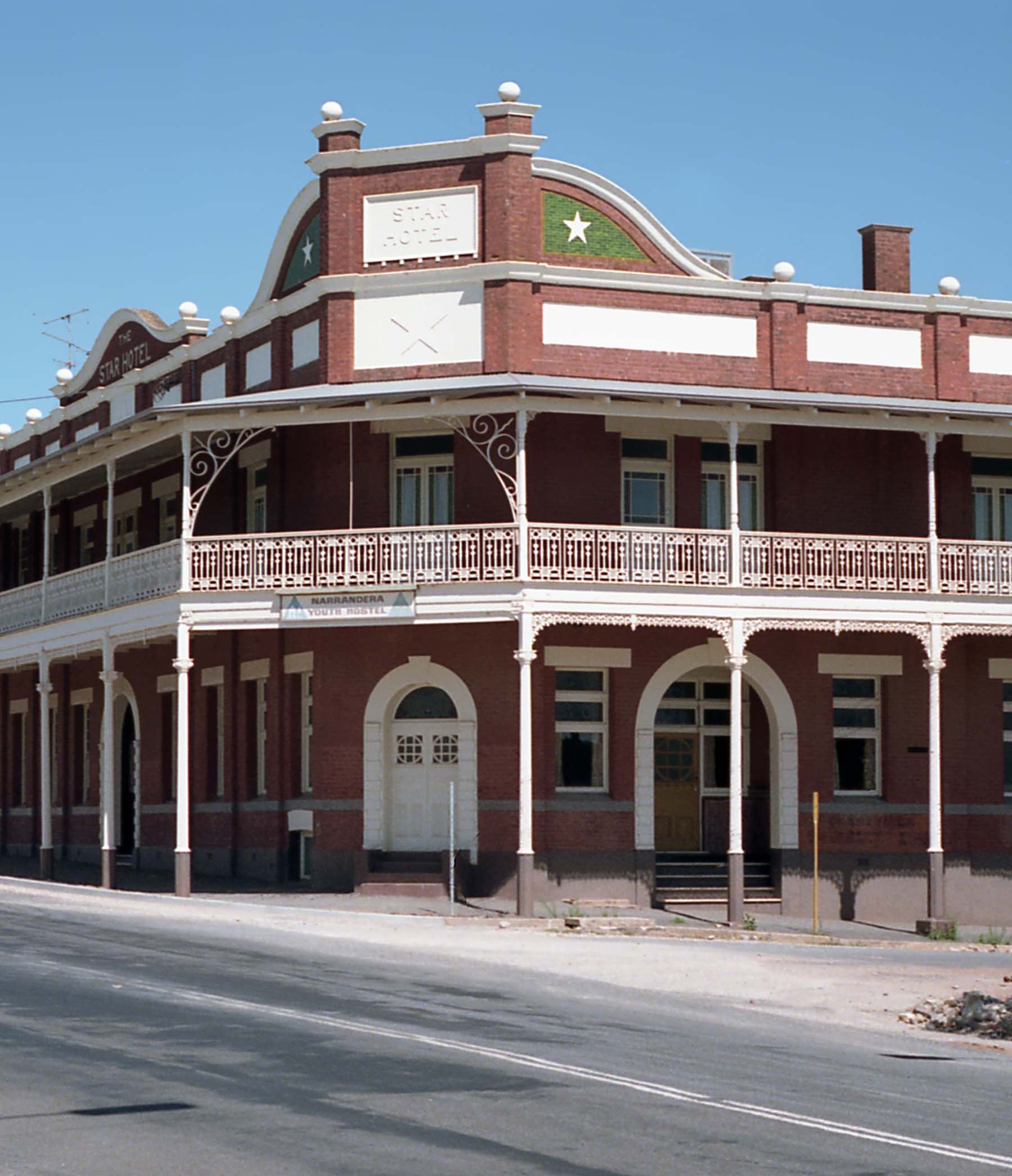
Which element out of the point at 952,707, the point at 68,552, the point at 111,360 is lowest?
the point at 952,707

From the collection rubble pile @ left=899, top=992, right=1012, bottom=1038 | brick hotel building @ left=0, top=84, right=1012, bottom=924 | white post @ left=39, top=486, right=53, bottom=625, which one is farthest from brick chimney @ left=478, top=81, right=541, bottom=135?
rubble pile @ left=899, top=992, right=1012, bottom=1038

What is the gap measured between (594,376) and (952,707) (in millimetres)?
7175

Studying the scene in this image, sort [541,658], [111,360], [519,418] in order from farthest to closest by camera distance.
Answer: [111,360] → [541,658] → [519,418]

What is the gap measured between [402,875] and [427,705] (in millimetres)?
2414

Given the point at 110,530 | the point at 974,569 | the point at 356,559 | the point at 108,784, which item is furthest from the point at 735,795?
the point at 110,530

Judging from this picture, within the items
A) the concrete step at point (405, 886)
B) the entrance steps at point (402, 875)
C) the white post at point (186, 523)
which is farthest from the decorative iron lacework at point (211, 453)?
the concrete step at point (405, 886)

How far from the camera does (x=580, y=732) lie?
92.2ft

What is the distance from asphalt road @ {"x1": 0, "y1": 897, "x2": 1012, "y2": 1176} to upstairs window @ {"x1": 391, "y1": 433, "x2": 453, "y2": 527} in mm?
10356

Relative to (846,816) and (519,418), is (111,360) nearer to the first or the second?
(519,418)

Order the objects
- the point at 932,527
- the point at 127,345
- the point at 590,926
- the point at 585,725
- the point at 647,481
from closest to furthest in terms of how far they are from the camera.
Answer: the point at 590,926 → the point at 932,527 → the point at 585,725 → the point at 647,481 → the point at 127,345

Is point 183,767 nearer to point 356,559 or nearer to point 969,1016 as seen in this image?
point 356,559

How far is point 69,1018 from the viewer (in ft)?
48.4

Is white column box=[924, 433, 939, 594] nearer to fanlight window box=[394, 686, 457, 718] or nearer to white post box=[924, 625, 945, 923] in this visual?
white post box=[924, 625, 945, 923]

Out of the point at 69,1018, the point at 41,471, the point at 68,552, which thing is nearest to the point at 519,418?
the point at 41,471
